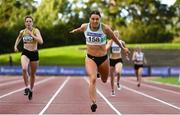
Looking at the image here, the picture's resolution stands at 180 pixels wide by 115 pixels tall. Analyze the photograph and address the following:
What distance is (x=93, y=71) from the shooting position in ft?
38.4

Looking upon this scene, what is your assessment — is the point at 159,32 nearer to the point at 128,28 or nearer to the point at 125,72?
the point at 128,28

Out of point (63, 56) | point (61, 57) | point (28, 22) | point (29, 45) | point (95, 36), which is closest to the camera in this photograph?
point (95, 36)

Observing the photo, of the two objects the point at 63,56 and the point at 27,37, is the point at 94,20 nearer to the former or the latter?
the point at 27,37

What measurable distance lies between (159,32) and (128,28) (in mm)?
5639

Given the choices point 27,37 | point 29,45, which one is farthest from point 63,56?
point 27,37

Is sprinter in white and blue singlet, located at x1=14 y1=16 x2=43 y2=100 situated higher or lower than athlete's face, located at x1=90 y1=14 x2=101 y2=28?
lower

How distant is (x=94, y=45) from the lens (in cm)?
1180

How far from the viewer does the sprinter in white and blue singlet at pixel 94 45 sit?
11.5 metres

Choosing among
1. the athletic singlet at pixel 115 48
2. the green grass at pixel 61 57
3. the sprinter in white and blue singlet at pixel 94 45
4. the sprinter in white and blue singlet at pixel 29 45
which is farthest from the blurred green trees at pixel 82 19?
the sprinter in white and blue singlet at pixel 94 45

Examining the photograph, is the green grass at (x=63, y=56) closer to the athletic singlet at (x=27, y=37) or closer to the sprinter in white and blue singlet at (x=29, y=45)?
the sprinter in white and blue singlet at (x=29, y=45)

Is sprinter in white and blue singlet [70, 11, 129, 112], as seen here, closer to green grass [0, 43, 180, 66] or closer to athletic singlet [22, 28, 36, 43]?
athletic singlet [22, 28, 36, 43]

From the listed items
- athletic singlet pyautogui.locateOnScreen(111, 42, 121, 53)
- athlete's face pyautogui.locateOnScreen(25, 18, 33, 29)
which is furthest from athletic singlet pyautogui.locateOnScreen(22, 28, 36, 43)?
athletic singlet pyautogui.locateOnScreen(111, 42, 121, 53)

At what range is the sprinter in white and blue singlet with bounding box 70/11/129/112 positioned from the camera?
11547 millimetres

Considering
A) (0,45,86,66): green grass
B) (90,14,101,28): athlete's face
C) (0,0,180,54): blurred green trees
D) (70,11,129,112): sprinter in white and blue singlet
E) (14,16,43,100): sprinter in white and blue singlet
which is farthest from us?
(0,0,180,54): blurred green trees
